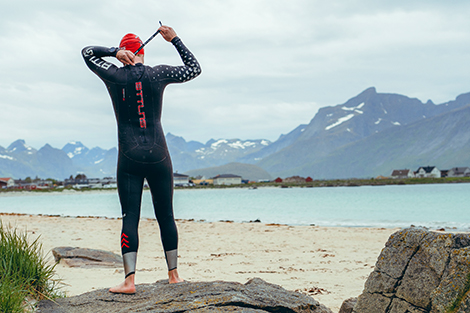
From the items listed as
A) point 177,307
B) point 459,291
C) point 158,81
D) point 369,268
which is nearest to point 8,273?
point 177,307

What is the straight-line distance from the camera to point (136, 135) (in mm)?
4395

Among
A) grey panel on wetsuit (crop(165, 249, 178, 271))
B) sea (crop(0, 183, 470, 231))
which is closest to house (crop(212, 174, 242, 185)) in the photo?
sea (crop(0, 183, 470, 231))

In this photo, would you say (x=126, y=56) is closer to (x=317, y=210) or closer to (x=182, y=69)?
(x=182, y=69)

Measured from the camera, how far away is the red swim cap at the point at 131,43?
4.66 meters

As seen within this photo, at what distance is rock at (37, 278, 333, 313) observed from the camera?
11.5 feet

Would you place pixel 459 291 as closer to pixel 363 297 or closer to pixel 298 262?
pixel 363 297

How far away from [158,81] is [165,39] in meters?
0.63

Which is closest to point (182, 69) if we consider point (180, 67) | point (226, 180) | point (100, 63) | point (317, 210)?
point (180, 67)

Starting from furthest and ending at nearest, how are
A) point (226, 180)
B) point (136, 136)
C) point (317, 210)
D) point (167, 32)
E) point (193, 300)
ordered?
point (226, 180), point (317, 210), point (167, 32), point (136, 136), point (193, 300)

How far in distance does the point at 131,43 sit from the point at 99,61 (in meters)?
0.41

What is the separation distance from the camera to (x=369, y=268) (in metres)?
9.48

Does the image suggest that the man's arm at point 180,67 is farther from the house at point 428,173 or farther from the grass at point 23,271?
the house at point 428,173

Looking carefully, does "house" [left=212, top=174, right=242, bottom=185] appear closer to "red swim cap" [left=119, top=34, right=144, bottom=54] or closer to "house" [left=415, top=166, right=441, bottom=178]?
"house" [left=415, top=166, right=441, bottom=178]


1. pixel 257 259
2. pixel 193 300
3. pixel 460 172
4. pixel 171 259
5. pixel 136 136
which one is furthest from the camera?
pixel 460 172
